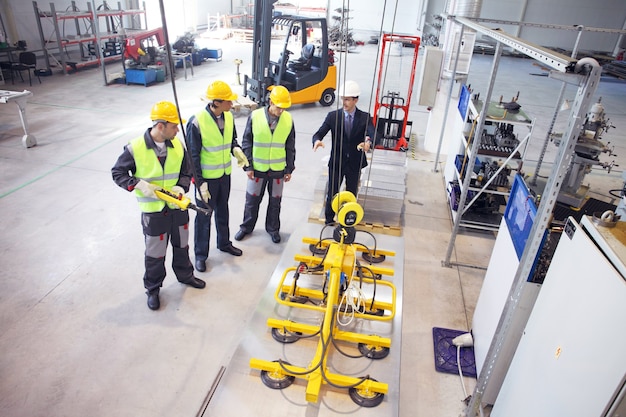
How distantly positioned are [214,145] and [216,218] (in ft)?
3.22

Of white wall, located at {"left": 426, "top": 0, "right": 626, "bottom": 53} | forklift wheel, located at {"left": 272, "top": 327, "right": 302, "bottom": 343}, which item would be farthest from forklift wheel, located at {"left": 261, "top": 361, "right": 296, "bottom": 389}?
white wall, located at {"left": 426, "top": 0, "right": 626, "bottom": 53}

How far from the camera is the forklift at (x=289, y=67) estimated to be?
906cm

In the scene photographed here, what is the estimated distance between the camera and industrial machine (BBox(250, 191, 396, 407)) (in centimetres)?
295

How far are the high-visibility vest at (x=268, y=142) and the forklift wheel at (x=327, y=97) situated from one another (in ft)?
22.5

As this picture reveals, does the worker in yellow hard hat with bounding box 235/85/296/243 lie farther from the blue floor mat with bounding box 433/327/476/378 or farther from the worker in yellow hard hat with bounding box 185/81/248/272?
the blue floor mat with bounding box 433/327/476/378

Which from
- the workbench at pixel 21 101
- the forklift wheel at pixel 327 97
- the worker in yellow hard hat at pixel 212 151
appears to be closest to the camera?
the worker in yellow hard hat at pixel 212 151

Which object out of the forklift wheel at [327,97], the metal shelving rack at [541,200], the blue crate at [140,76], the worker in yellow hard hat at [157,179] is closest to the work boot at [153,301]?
the worker in yellow hard hat at [157,179]

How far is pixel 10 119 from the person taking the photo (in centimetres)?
906

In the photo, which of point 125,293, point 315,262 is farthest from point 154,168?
point 315,262

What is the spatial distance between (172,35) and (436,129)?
14.3m

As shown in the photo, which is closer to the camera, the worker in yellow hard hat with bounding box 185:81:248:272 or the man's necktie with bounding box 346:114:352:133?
the worker in yellow hard hat with bounding box 185:81:248:272

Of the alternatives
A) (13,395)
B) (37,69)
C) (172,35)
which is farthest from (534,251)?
(172,35)

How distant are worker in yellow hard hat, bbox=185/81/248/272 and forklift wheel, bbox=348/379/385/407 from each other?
2.02 m

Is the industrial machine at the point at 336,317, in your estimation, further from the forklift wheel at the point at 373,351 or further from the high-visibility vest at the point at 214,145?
the high-visibility vest at the point at 214,145
